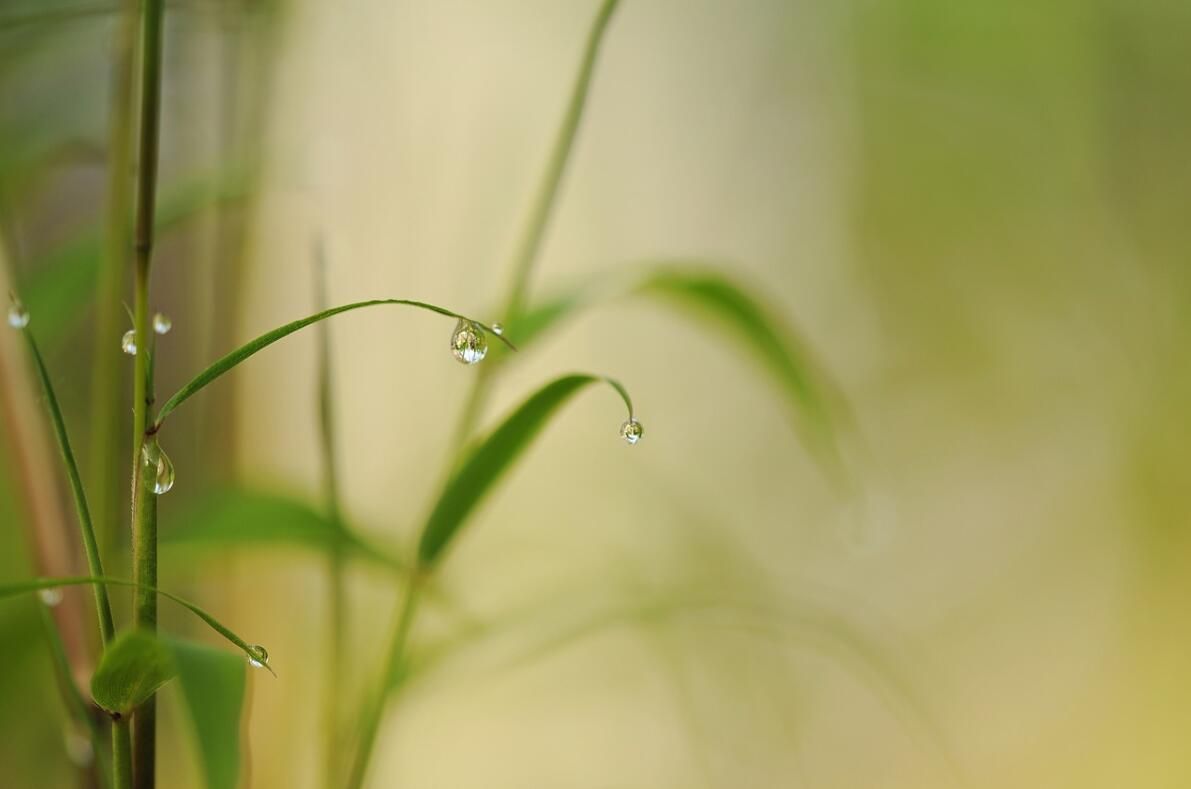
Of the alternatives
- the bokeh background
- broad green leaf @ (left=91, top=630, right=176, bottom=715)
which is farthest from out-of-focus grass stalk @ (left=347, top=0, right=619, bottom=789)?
the bokeh background

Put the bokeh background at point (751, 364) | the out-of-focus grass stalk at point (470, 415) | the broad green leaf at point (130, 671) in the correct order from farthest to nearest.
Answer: the bokeh background at point (751, 364) < the out-of-focus grass stalk at point (470, 415) < the broad green leaf at point (130, 671)

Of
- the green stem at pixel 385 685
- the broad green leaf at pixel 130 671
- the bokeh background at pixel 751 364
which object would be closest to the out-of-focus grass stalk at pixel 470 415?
the green stem at pixel 385 685

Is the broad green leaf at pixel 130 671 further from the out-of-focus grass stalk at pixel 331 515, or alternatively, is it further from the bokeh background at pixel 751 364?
the bokeh background at pixel 751 364

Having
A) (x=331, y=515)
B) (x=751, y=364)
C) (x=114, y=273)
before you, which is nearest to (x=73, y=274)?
(x=114, y=273)

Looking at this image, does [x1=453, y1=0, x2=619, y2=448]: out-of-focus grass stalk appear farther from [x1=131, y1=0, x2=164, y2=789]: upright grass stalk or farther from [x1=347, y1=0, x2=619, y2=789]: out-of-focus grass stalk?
[x1=131, y1=0, x2=164, y2=789]: upright grass stalk

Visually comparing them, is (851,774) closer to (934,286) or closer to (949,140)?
(934,286)

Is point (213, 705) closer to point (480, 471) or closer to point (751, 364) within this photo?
point (480, 471)

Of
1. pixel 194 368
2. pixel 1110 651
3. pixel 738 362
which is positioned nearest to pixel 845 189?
pixel 738 362
